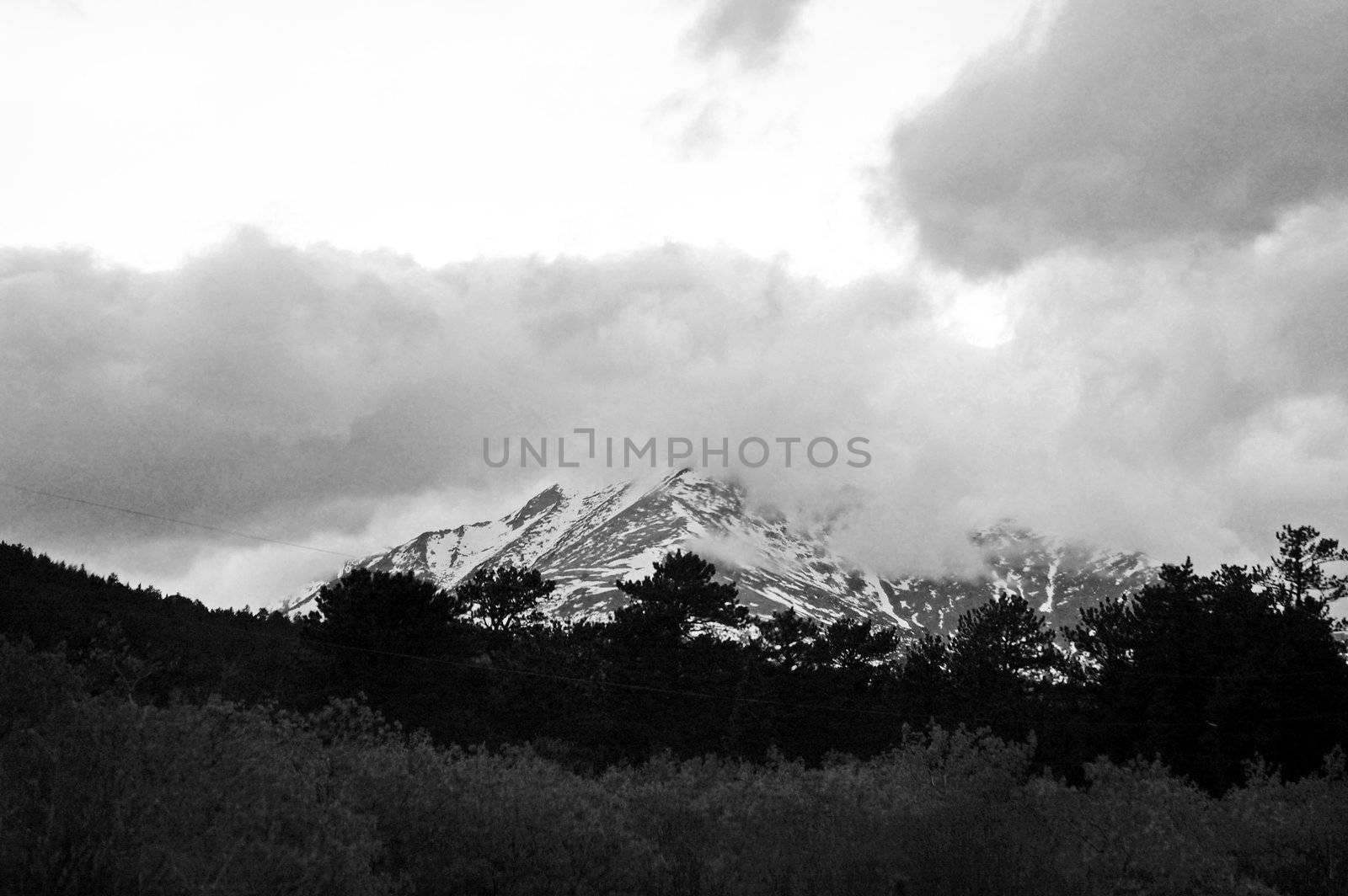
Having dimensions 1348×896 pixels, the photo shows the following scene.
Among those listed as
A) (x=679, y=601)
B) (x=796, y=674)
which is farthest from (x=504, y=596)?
(x=796, y=674)

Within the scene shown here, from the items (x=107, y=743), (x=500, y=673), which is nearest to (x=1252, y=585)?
(x=500, y=673)

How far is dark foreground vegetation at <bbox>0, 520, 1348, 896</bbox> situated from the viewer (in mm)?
14477

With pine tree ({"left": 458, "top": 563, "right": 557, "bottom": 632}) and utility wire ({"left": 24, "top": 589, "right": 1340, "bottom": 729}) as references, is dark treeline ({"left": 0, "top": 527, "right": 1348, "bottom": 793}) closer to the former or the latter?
utility wire ({"left": 24, "top": 589, "right": 1340, "bottom": 729})

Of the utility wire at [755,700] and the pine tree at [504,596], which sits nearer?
the utility wire at [755,700]

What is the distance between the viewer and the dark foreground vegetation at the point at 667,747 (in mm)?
14477

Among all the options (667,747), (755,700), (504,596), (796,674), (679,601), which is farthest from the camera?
(504,596)

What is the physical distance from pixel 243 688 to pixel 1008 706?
42.3 meters

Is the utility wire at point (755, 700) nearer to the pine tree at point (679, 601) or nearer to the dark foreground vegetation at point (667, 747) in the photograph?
the dark foreground vegetation at point (667, 747)

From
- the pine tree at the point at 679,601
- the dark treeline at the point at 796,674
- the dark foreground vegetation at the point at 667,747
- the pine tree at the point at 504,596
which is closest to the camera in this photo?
the dark foreground vegetation at the point at 667,747

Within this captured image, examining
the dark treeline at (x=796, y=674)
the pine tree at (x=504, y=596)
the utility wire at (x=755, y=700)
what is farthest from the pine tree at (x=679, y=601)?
the pine tree at (x=504, y=596)

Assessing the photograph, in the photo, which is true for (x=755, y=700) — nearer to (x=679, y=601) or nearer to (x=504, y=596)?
(x=679, y=601)

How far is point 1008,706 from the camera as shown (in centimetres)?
5931

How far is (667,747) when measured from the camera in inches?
1922

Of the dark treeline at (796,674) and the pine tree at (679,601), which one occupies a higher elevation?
the pine tree at (679,601)
